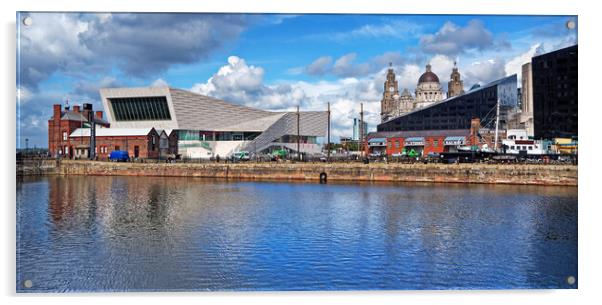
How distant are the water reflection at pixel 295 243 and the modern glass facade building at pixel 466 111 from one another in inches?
1328

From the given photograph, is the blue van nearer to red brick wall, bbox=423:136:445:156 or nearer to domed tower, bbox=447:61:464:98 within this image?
red brick wall, bbox=423:136:445:156

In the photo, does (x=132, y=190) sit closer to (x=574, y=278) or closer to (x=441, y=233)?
(x=441, y=233)

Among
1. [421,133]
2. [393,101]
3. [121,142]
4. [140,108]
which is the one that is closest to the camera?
[121,142]

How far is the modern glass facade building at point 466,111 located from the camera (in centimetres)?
6044

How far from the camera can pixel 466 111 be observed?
70.8 meters

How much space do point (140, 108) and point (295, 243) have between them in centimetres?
5945

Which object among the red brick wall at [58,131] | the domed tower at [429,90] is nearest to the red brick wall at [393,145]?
the red brick wall at [58,131]

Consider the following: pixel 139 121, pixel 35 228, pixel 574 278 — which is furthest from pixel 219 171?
pixel 574 278

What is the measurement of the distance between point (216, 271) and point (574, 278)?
328 inches

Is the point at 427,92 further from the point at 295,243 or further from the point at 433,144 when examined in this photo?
the point at 295,243

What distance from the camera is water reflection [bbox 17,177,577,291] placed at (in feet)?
42.2

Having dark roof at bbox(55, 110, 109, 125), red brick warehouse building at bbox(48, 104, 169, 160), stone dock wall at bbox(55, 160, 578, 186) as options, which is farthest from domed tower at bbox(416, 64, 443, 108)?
stone dock wall at bbox(55, 160, 578, 186)

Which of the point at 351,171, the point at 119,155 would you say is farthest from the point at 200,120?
the point at 351,171

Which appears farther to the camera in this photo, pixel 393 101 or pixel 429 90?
pixel 393 101
